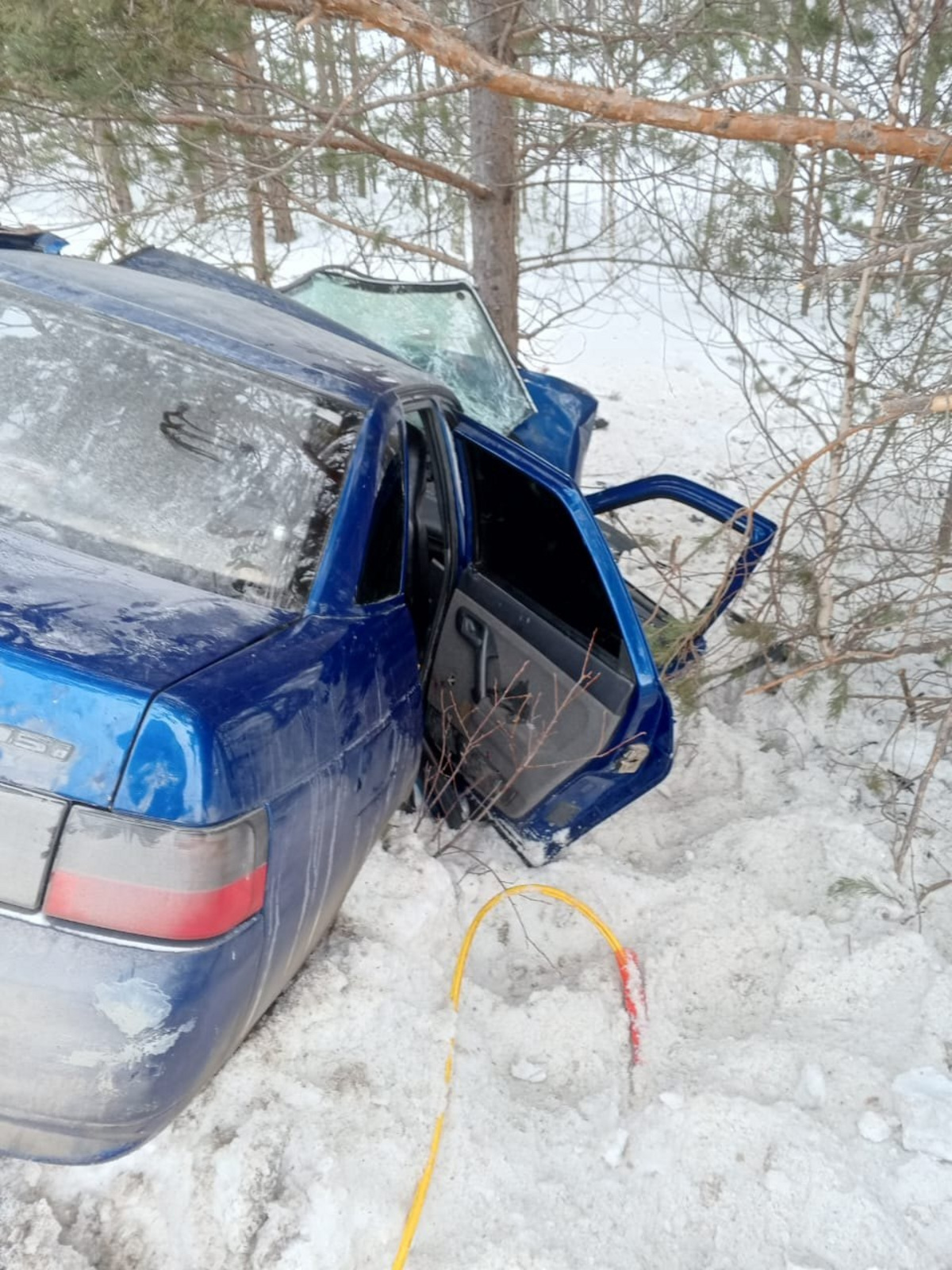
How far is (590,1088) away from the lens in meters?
2.63

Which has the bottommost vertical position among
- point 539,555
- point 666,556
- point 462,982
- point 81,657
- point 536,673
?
point 666,556

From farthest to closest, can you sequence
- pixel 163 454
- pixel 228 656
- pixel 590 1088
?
pixel 590 1088
pixel 163 454
pixel 228 656

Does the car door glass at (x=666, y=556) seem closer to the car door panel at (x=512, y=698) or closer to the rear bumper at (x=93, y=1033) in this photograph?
the car door panel at (x=512, y=698)

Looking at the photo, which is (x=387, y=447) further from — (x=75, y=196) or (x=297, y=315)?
(x=75, y=196)

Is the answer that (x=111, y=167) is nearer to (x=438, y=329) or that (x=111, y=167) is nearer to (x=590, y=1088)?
(x=438, y=329)

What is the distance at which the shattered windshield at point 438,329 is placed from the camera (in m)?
4.18

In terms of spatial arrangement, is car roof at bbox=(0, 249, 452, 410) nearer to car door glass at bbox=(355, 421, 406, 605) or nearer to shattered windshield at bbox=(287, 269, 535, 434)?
car door glass at bbox=(355, 421, 406, 605)

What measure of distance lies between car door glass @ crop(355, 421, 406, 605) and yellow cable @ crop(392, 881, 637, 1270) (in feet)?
3.86

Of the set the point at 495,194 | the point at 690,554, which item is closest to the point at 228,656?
the point at 690,554

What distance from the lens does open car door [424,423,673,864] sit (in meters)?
2.85

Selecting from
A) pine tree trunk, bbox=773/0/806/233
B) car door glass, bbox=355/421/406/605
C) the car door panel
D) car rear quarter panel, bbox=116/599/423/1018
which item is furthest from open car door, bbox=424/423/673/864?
pine tree trunk, bbox=773/0/806/233

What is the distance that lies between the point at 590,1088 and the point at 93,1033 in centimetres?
161

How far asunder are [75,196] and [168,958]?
5830mm

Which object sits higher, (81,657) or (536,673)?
(81,657)
